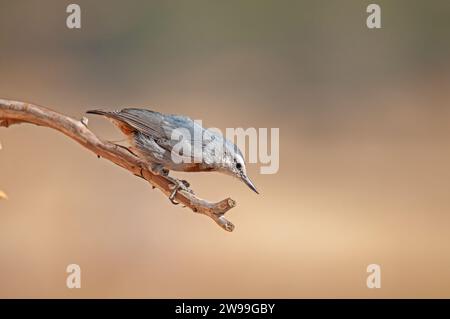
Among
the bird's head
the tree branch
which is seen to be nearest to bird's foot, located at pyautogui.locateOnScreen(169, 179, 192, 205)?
the tree branch

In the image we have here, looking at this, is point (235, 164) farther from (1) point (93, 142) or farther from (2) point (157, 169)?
(1) point (93, 142)

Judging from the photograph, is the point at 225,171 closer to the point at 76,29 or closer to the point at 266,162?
the point at 266,162

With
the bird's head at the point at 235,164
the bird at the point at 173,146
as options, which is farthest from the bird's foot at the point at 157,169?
the bird's head at the point at 235,164

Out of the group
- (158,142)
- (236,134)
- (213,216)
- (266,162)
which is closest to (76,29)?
(236,134)

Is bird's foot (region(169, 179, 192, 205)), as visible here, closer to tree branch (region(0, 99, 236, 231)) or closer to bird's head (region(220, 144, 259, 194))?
tree branch (region(0, 99, 236, 231))

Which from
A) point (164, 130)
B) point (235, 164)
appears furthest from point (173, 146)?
point (235, 164)

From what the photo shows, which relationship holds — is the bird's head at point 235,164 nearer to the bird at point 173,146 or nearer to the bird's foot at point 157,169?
the bird at point 173,146
